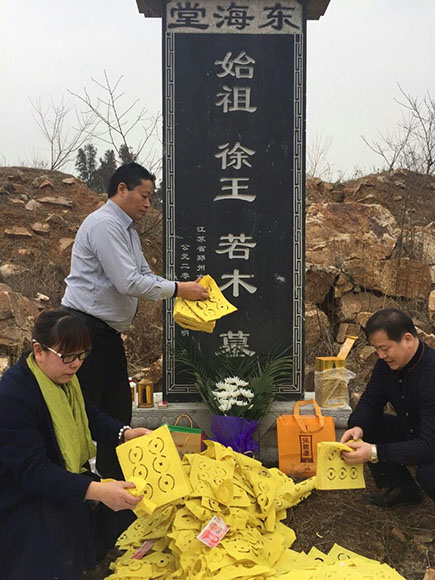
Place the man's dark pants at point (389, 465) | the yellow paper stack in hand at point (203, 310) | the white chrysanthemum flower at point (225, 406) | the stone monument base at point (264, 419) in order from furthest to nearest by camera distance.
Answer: the stone monument base at point (264, 419), the white chrysanthemum flower at point (225, 406), the yellow paper stack in hand at point (203, 310), the man's dark pants at point (389, 465)

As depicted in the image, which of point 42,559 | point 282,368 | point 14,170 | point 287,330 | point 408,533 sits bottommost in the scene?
point 408,533

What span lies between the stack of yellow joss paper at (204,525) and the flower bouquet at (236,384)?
1.71 ft

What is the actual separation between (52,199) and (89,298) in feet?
26.5

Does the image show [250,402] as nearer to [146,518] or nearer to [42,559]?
[146,518]

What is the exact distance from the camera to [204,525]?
1992mm

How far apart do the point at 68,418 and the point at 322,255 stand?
5.25 metres

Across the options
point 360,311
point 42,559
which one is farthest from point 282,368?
point 360,311

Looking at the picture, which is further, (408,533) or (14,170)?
(14,170)

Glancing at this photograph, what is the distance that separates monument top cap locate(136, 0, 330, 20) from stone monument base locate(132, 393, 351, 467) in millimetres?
2704

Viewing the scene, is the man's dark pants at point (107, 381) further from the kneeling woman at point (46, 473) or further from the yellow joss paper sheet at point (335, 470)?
the yellow joss paper sheet at point (335, 470)

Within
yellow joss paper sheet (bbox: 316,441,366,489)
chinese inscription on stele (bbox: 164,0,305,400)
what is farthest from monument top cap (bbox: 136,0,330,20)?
yellow joss paper sheet (bbox: 316,441,366,489)

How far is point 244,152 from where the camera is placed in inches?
135

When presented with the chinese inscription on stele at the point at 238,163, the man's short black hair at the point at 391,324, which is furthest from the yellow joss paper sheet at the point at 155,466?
the chinese inscription on stele at the point at 238,163

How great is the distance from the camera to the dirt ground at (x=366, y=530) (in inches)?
84.7
